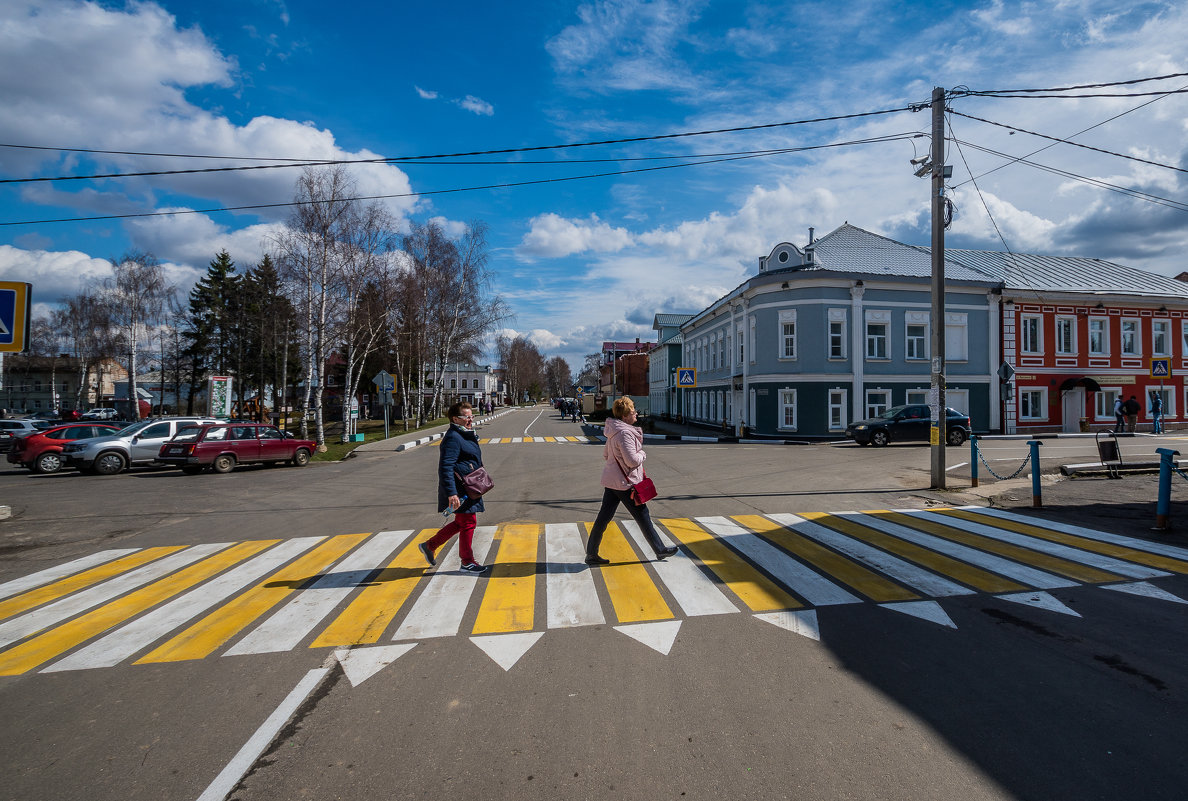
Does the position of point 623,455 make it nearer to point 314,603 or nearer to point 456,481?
point 456,481

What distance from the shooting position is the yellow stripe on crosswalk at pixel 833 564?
19.2 feet

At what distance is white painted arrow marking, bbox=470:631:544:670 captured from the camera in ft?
14.6

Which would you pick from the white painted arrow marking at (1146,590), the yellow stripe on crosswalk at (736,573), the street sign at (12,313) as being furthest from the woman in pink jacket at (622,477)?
the street sign at (12,313)

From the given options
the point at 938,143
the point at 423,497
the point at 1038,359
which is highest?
the point at 938,143

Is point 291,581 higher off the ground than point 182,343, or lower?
lower

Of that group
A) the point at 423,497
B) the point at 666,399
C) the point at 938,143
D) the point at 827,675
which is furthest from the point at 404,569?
the point at 666,399

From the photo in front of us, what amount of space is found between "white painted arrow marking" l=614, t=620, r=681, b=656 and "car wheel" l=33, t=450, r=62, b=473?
22240 mm

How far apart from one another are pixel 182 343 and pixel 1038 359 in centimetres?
6407

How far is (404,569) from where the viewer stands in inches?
273

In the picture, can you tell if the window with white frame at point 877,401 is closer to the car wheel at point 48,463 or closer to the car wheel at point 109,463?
the car wheel at point 109,463

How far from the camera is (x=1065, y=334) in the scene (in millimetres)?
32406

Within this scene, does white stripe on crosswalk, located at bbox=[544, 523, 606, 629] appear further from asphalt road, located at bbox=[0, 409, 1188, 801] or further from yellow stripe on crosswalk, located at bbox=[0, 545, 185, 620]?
yellow stripe on crosswalk, located at bbox=[0, 545, 185, 620]

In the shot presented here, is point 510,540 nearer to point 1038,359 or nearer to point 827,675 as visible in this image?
point 827,675

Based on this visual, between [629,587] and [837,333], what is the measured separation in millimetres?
27055
